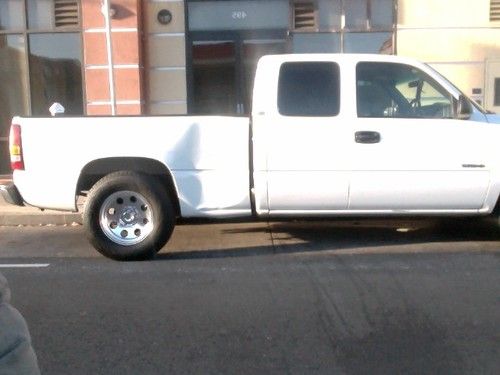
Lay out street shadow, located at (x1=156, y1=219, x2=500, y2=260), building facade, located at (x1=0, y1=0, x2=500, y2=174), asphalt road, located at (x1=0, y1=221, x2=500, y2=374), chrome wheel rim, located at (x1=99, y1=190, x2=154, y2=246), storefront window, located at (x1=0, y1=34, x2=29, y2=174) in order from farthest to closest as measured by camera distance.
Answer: storefront window, located at (x1=0, y1=34, x2=29, y2=174)
building facade, located at (x1=0, y1=0, x2=500, y2=174)
street shadow, located at (x1=156, y1=219, x2=500, y2=260)
chrome wheel rim, located at (x1=99, y1=190, x2=154, y2=246)
asphalt road, located at (x1=0, y1=221, x2=500, y2=374)

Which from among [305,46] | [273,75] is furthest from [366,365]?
[305,46]

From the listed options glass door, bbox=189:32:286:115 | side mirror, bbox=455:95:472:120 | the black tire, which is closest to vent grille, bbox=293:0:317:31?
glass door, bbox=189:32:286:115

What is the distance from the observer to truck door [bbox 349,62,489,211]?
7363 millimetres

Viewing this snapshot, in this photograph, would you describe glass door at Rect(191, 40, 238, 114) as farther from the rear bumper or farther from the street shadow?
the rear bumper

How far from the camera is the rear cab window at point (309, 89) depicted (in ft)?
24.4

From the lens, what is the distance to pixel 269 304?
228 inches

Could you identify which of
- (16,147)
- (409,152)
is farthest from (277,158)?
(16,147)

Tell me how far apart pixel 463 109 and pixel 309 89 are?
1.49 m

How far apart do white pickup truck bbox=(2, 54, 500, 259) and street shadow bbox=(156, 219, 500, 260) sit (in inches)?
20.8

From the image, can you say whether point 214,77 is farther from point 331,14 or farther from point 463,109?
point 463,109

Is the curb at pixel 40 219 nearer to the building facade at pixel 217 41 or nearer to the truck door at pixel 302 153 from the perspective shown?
the building facade at pixel 217 41

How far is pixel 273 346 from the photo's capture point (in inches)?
190

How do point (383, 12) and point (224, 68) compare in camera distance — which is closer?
point (383, 12)

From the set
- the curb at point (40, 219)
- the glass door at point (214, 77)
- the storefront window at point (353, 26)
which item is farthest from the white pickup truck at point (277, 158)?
the glass door at point (214, 77)
